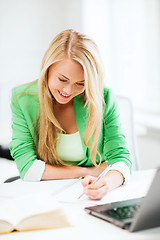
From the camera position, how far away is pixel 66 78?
1.31m

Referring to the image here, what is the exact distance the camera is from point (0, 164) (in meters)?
1.91

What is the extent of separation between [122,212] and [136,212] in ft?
0.32

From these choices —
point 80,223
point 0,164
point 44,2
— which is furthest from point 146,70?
point 80,223

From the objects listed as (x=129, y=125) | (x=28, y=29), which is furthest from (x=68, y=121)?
(x=28, y=29)

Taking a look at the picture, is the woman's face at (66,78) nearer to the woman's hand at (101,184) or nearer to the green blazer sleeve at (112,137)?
the green blazer sleeve at (112,137)

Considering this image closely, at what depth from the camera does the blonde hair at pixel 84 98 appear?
1.32m

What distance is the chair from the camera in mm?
1816

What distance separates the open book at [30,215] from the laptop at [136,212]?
0.31 ft

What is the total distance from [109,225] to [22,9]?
275 cm

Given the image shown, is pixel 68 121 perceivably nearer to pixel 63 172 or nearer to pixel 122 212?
pixel 63 172

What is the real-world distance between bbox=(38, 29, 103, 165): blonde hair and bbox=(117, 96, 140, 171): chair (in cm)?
34

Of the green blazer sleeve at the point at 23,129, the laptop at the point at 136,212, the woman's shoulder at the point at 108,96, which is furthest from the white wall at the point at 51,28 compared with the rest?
the laptop at the point at 136,212

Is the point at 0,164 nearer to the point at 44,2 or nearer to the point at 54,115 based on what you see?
the point at 54,115

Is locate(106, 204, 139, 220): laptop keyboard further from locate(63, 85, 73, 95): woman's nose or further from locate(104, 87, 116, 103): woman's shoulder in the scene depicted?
locate(104, 87, 116, 103): woman's shoulder
